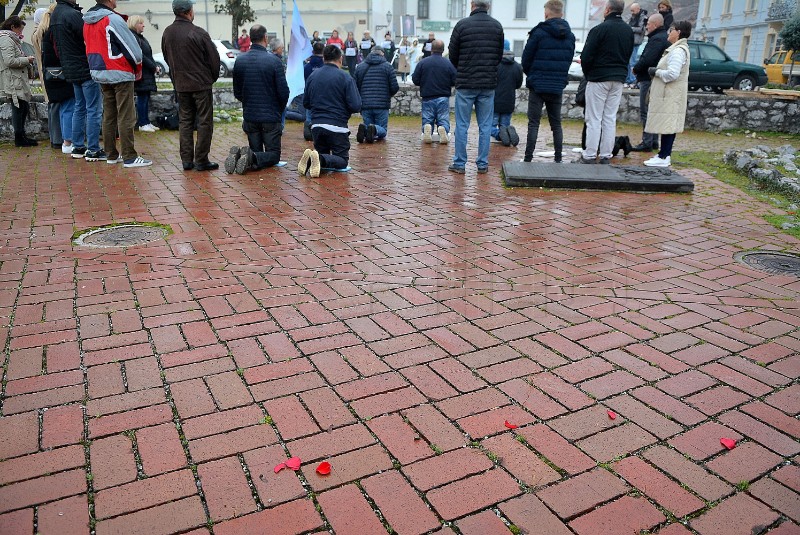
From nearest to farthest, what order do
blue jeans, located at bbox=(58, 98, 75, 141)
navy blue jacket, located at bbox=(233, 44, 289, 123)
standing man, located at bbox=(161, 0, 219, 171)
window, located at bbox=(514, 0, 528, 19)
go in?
standing man, located at bbox=(161, 0, 219, 171) → navy blue jacket, located at bbox=(233, 44, 289, 123) → blue jeans, located at bbox=(58, 98, 75, 141) → window, located at bbox=(514, 0, 528, 19)

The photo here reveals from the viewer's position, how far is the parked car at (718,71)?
18.7m

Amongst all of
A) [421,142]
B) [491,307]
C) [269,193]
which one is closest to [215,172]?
[269,193]

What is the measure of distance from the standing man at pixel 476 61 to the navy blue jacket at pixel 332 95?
1189 mm

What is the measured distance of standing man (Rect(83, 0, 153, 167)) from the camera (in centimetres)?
680

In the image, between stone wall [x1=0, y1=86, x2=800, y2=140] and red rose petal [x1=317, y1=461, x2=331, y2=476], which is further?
stone wall [x1=0, y1=86, x2=800, y2=140]

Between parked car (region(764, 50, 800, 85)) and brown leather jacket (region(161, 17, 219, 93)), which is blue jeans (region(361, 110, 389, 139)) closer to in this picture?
brown leather jacket (region(161, 17, 219, 93))

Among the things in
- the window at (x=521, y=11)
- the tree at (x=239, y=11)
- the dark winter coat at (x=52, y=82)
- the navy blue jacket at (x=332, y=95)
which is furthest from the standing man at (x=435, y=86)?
the window at (x=521, y=11)

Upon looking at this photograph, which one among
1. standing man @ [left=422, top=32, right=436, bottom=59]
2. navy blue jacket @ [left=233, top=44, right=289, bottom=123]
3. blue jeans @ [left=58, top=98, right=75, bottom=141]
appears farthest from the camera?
standing man @ [left=422, top=32, right=436, bottom=59]

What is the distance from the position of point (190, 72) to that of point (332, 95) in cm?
153

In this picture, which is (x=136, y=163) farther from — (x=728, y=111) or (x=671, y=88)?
(x=728, y=111)

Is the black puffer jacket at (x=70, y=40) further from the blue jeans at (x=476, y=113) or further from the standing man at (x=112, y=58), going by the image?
the blue jeans at (x=476, y=113)

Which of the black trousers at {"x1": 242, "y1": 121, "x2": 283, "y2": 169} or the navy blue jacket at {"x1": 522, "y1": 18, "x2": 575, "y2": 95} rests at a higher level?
the navy blue jacket at {"x1": 522, "y1": 18, "x2": 575, "y2": 95}

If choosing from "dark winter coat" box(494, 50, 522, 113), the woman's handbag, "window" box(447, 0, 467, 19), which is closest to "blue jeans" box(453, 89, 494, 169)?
"dark winter coat" box(494, 50, 522, 113)

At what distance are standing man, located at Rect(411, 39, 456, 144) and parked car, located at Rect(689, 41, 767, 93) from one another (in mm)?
12156
